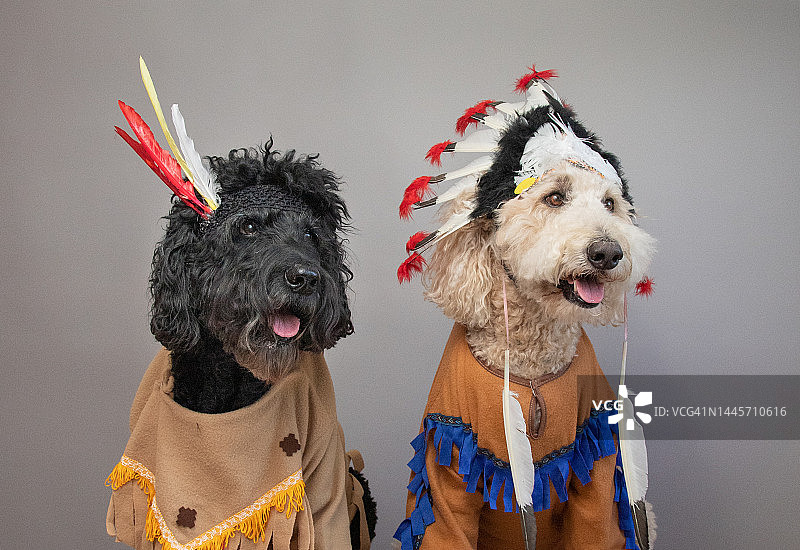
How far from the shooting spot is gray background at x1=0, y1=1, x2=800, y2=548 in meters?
2.04

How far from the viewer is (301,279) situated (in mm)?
1161

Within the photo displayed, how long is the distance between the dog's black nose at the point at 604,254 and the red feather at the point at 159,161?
0.71m

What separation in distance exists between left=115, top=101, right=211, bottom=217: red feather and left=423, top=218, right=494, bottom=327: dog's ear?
53 cm

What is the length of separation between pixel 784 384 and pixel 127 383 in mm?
1980

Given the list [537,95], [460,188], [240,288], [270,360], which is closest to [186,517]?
[270,360]

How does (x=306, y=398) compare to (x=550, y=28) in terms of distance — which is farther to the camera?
(x=550, y=28)

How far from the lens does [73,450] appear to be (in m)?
2.10

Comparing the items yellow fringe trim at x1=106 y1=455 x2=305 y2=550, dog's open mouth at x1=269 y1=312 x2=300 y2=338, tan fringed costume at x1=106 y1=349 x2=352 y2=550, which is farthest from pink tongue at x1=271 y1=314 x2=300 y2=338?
yellow fringe trim at x1=106 y1=455 x2=305 y2=550

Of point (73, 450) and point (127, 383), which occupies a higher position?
point (127, 383)

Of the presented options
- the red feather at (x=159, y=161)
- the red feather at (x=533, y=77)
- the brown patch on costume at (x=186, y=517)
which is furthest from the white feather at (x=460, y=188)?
the brown patch on costume at (x=186, y=517)

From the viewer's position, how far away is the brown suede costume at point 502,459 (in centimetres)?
142

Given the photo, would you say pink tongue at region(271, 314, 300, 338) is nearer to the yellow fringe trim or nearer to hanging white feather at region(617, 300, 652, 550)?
the yellow fringe trim

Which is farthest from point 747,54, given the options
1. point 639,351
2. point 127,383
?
point 127,383

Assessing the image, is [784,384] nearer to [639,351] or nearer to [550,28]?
[639,351]
